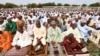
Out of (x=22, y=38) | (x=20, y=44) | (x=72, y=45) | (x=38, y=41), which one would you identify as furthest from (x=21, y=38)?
(x=72, y=45)

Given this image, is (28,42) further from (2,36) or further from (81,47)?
(81,47)

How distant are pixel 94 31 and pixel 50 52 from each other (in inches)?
94.6

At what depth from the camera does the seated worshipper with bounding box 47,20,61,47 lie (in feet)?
28.5

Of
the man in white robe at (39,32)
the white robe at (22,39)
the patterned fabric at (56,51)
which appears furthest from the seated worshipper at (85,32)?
the white robe at (22,39)

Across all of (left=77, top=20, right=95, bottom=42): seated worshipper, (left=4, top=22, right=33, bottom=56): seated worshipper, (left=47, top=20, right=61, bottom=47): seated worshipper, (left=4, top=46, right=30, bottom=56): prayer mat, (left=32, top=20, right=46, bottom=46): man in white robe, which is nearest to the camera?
(left=4, top=46, right=30, bottom=56): prayer mat

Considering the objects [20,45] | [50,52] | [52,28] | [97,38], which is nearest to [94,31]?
[97,38]

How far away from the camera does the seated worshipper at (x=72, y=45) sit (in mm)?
7453

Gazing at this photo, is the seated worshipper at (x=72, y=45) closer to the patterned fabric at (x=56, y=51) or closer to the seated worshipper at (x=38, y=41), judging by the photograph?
the patterned fabric at (x=56, y=51)

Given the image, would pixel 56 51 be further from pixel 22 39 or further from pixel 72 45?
pixel 22 39

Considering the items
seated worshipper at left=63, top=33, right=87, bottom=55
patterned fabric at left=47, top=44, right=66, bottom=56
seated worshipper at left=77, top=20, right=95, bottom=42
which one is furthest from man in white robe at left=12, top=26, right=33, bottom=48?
seated worshipper at left=77, top=20, right=95, bottom=42

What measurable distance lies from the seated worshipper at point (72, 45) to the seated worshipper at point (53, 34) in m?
0.75

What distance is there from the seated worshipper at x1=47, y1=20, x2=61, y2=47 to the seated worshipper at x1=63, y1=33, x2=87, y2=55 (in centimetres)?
75

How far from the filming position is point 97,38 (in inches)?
396

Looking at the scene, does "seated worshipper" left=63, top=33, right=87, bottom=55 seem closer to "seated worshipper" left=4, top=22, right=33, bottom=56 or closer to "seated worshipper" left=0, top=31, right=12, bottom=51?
"seated worshipper" left=4, top=22, right=33, bottom=56
